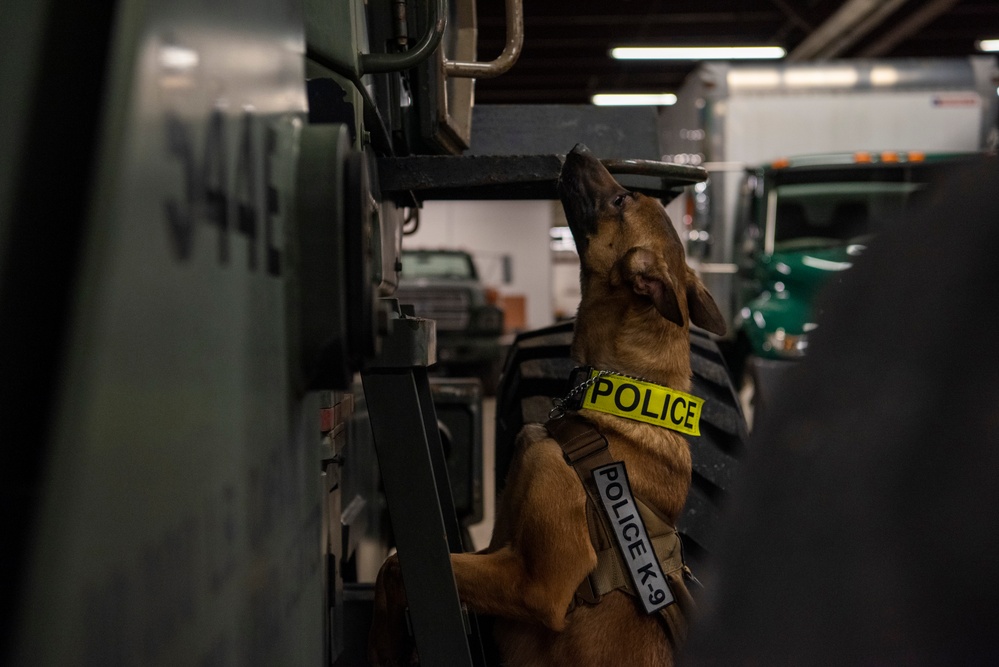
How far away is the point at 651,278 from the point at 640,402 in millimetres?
387

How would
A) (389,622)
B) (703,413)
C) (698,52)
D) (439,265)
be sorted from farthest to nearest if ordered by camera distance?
(698,52), (439,265), (703,413), (389,622)

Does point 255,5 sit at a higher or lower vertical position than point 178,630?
higher

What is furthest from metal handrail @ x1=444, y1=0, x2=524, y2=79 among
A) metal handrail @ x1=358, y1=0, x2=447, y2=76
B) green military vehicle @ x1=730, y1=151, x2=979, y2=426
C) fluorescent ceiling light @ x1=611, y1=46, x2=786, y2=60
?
fluorescent ceiling light @ x1=611, y1=46, x2=786, y2=60

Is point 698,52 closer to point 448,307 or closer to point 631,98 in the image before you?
point 631,98

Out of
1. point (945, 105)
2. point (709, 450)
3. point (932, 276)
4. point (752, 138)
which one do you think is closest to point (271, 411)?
point (932, 276)

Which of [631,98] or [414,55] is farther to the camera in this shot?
[631,98]

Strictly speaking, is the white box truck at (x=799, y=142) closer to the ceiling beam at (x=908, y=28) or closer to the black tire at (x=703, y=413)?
the black tire at (x=703, y=413)

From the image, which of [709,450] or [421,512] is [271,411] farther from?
[709,450]

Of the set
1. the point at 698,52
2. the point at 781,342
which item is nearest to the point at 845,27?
the point at 698,52

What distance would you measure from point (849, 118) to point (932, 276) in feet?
30.2

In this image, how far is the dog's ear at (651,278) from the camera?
8.04ft

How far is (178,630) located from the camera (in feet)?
2.26

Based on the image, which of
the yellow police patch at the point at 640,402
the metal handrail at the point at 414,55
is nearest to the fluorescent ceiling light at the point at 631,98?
the yellow police patch at the point at 640,402

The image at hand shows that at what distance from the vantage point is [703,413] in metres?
2.93
